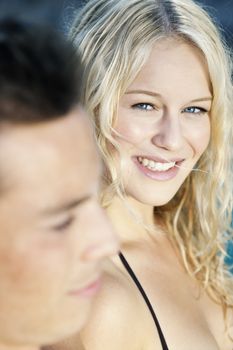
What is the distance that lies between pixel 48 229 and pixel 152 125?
121cm

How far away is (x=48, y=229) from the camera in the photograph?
54.9 inches

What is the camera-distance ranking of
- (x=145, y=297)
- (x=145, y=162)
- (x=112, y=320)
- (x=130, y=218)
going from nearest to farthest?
(x=112, y=320) → (x=145, y=297) → (x=145, y=162) → (x=130, y=218)

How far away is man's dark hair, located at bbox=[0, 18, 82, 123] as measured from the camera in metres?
1.33

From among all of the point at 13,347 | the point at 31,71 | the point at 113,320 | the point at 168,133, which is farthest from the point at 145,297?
the point at 31,71

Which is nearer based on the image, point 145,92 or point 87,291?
point 87,291

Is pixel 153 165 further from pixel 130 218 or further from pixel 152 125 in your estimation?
pixel 130 218

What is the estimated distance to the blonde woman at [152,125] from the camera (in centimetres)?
251

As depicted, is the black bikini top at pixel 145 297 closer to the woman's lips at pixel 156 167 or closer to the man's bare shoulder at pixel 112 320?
the man's bare shoulder at pixel 112 320

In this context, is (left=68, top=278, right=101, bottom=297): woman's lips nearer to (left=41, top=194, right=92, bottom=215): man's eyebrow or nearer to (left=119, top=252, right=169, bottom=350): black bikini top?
(left=41, top=194, right=92, bottom=215): man's eyebrow

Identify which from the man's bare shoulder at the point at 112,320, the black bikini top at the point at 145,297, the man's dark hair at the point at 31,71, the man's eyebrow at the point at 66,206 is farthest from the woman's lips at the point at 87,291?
the black bikini top at the point at 145,297

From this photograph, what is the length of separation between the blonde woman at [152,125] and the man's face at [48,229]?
0.85 metres

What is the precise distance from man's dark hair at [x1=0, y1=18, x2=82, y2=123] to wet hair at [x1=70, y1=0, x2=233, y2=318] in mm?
1129

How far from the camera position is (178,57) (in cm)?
255

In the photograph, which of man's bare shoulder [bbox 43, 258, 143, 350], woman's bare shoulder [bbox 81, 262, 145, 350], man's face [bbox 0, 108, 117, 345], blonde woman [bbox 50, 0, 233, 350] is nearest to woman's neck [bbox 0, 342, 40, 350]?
man's face [bbox 0, 108, 117, 345]
